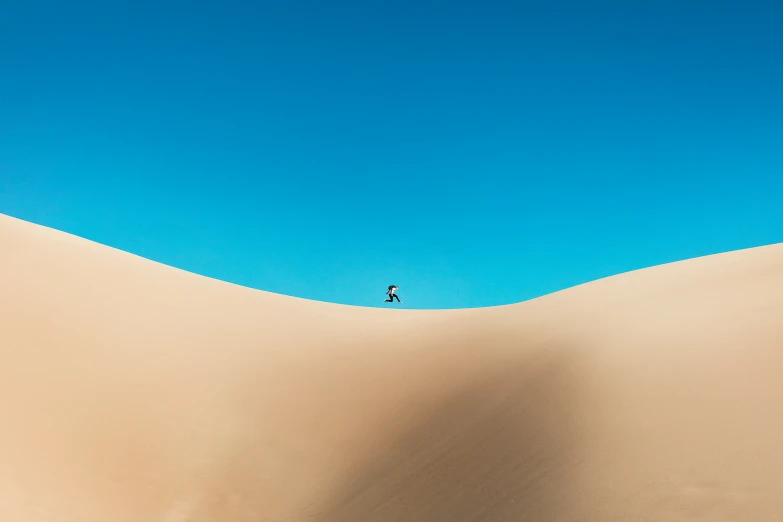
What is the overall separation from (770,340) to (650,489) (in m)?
2.60

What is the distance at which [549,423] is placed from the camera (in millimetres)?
7703

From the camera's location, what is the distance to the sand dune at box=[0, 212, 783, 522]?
6195 millimetres

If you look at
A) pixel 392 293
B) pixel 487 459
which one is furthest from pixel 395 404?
pixel 392 293

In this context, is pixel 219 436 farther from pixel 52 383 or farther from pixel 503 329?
pixel 503 329

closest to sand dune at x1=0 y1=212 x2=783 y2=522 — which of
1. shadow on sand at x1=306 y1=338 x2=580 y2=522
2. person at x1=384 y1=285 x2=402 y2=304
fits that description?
shadow on sand at x1=306 y1=338 x2=580 y2=522

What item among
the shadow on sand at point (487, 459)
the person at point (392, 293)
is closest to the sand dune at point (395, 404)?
the shadow on sand at point (487, 459)

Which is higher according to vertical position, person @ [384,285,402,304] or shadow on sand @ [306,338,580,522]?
person @ [384,285,402,304]

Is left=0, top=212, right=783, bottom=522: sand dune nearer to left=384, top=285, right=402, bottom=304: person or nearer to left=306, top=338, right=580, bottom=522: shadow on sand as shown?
left=306, top=338, right=580, bottom=522: shadow on sand

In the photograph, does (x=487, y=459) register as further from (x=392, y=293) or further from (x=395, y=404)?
(x=392, y=293)

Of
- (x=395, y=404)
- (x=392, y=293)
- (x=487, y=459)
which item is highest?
(x=392, y=293)

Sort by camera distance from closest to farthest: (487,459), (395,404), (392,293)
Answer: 1. (487,459)
2. (395,404)
3. (392,293)

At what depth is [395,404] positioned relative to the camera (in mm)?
10328

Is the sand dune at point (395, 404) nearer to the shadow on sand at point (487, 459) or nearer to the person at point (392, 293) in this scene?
the shadow on sand at point (487, 459)

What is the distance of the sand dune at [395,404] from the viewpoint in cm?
620
